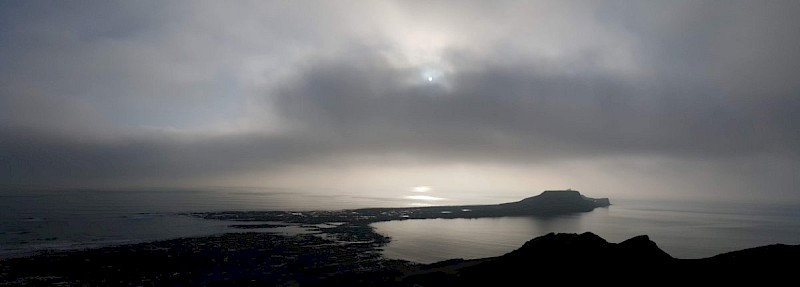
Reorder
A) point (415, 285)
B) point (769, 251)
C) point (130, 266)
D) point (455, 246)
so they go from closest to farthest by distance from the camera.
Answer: point (769, 251), point (415, 285), point (130, 266), point (455, 246)

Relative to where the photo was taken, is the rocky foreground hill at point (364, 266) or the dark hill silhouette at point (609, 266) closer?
the dark hill silhouette at point (609, 266)

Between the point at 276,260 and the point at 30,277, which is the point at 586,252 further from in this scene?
the point at 30,277

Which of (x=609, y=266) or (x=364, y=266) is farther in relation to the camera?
(x=364, y=266)

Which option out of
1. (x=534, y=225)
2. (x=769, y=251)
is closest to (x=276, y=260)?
(x=769, y=251)

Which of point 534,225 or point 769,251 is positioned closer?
point 769,251

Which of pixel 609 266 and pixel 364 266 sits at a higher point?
pixel 609 266

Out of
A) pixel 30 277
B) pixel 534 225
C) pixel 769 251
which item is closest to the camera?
pixel 769 251

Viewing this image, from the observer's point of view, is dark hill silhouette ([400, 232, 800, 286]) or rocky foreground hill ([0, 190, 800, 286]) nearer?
dark hill silhouette ([400, 232, 800, 286])

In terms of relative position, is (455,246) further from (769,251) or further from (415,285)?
(769,251)

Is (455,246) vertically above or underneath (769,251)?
underneath
